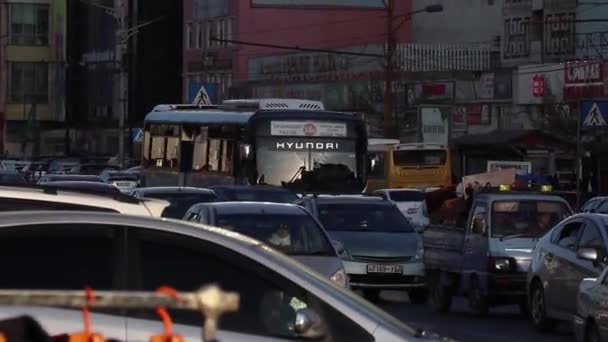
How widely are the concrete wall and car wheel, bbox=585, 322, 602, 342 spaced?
185 ft

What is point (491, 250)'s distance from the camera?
20.6 m

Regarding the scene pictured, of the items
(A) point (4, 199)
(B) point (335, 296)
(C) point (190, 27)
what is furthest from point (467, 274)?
(C) point (190, 27)

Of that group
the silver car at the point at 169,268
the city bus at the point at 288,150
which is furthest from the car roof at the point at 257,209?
the city bus at the point at 288,150

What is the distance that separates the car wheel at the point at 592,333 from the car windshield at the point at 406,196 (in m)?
28.0

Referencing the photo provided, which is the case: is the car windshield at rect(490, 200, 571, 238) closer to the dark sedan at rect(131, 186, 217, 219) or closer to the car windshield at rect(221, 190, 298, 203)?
the dark sedan at rect(131, 186, 217, 219)

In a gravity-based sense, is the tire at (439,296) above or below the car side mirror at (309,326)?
below

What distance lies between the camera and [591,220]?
1745cm

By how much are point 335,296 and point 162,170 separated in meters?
33.7

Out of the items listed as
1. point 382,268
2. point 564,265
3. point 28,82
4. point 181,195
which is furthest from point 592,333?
point 28,82

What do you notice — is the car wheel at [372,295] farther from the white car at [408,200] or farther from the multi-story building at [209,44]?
the multi-story building at [209,44]

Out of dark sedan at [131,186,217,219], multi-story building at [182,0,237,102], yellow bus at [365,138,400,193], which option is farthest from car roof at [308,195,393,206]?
multi-story building at [182,0,237,102]

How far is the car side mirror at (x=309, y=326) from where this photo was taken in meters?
6.89

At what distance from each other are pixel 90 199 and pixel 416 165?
4160cm

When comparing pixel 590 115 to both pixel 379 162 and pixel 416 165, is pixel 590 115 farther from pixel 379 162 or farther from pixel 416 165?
pixel 379 162
